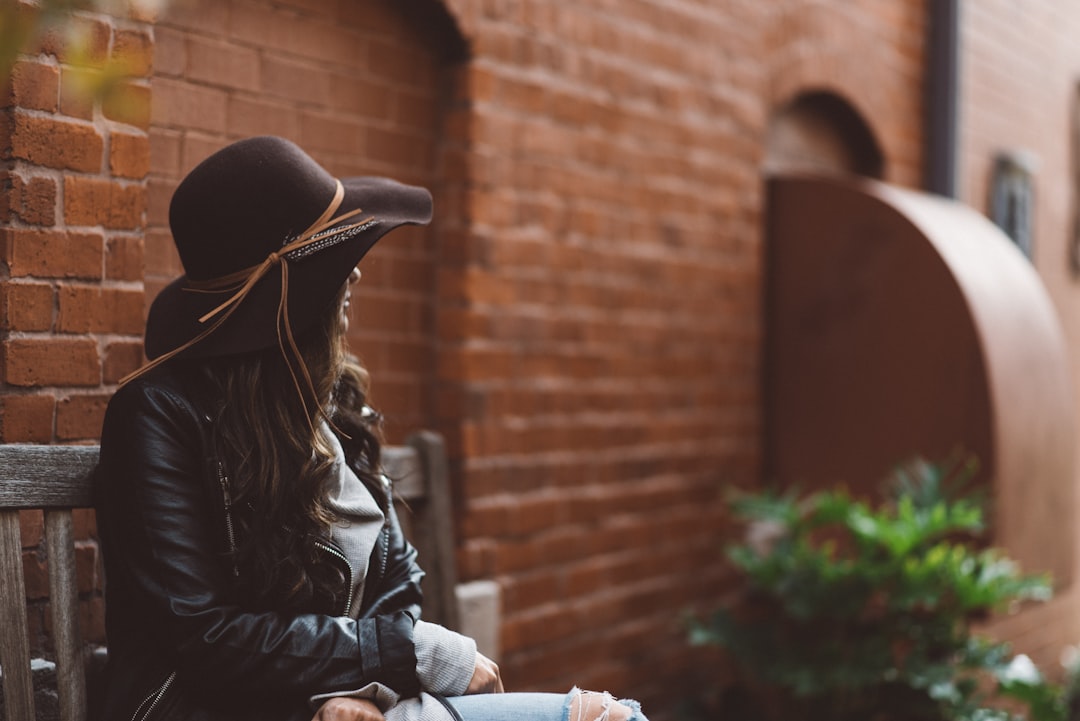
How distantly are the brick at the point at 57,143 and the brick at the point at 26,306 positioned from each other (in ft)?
0.81

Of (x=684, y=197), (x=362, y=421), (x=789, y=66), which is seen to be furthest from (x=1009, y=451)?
(x=362, y=421)

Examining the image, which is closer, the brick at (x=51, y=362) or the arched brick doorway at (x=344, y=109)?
the brick at (x=51, y=362)

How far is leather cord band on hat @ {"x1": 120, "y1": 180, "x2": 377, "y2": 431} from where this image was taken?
208cm

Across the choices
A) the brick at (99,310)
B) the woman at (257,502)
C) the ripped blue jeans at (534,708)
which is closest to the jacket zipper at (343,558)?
the woman at (257,502)

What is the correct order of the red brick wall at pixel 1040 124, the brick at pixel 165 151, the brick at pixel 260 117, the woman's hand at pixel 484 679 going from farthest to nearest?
the red brick wall at pixel 1040 124 < the brick at pixel 260 117 < the brick at pixel 165 151 < the woman's hand at pixel 484 679

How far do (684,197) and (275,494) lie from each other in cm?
261

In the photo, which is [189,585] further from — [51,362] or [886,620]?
[886,620]

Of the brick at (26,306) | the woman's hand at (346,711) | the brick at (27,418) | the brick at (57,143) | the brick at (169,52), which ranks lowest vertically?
the woman's hand at (346,711)

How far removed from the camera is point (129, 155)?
2479 millimetres

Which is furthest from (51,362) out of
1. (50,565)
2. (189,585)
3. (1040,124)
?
(1040,124)

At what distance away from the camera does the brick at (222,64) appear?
2.80 m

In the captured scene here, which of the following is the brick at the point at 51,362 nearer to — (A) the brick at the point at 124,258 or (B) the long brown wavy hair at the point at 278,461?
(A) the brick at the point at 124,258

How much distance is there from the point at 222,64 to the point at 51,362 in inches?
35.7

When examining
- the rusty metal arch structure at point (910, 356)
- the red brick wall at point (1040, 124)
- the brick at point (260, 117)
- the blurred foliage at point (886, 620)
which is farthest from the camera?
the red brick wall at point (1040, 124)
